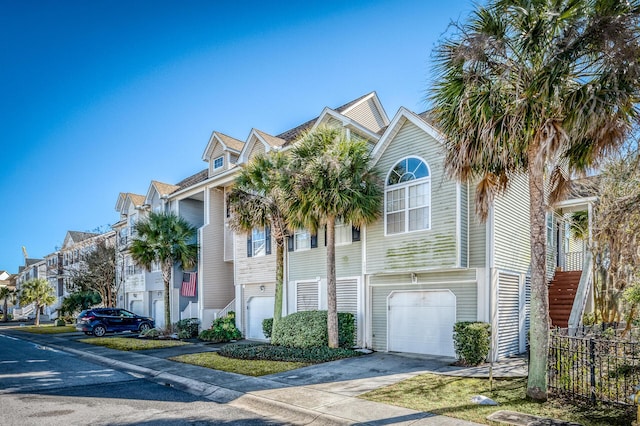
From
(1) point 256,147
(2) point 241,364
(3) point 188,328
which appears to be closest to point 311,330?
(2) point 241,364

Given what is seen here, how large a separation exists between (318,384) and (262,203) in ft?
27.0

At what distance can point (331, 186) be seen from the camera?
48.3 feet

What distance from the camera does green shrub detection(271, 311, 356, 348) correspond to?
615 inches

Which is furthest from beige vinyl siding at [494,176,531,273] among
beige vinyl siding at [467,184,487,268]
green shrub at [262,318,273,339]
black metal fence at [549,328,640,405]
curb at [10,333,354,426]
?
green shrub at [262,318,273,339]

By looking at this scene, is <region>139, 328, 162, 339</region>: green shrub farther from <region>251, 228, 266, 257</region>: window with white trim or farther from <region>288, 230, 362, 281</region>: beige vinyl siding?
<region>288, 230, 362, 281</region>: beige vinyl siding

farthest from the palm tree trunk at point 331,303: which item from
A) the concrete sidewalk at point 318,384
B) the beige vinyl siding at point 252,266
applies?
the beige vinyl siding at point 252,266

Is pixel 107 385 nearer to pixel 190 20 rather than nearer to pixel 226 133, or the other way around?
pixel 190 20

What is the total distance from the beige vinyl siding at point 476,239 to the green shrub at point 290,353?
5013mm

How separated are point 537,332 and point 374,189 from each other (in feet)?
25.7

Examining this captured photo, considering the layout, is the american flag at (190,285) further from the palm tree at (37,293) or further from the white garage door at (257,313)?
the palm tree at (37,293)

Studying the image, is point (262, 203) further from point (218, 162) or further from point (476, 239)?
point (218, 162)

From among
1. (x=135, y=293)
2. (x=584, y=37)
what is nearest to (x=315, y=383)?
(x=584, y=37)

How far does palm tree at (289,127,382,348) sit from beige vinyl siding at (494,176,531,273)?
3971mm

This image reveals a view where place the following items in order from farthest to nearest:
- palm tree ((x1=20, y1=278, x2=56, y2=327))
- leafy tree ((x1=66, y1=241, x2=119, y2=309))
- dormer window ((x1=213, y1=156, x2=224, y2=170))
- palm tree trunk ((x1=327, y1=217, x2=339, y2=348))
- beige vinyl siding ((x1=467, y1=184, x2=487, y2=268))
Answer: palm tree ((x1=20, y1=278, x2=56, y2=327)) < leafy tree ((x1=66, y1=241, x2=119, y2=309)) < dormer window ((x1=213, y1=156, x2=224, y2=170)) < palm tree trunk ((x1=327, y1=217, x2=339, y2=348)) < beige vinyl siding ((x1=467, y1=184, x2=487, y2=268))
